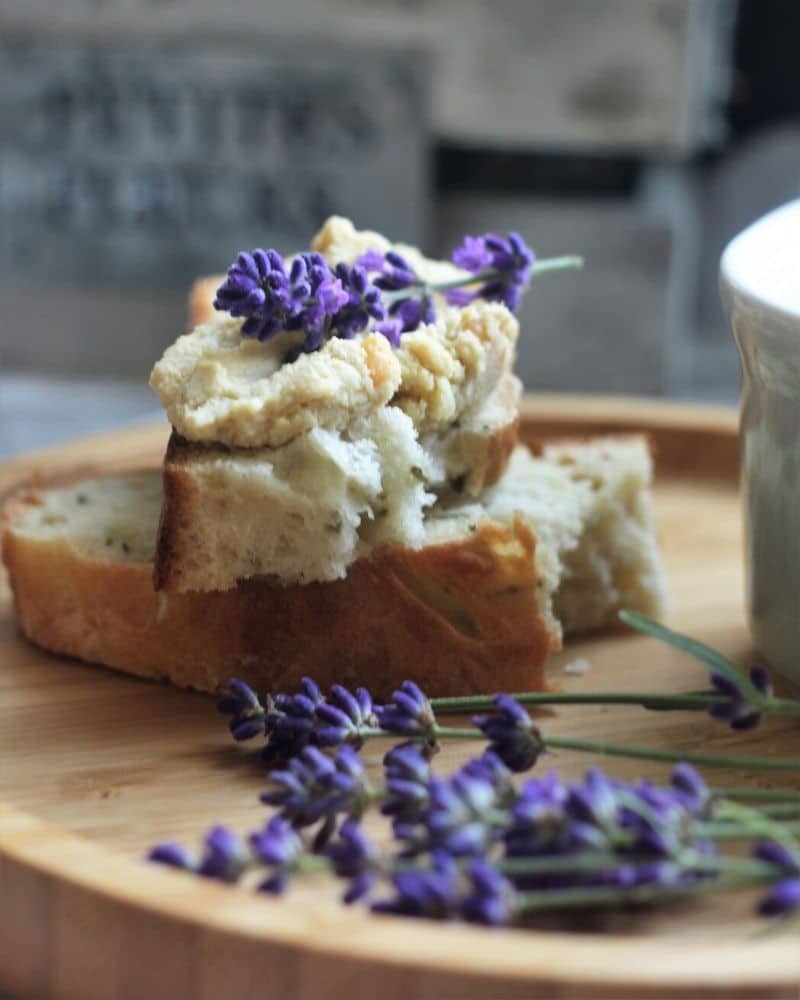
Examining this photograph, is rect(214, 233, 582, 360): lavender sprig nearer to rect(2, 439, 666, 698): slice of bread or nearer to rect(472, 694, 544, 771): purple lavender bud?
rect(2, 439, 666, 698): slice of bread

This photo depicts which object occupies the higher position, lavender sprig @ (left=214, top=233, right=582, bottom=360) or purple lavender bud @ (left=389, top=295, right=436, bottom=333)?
lavender sprig @ (left=214, top=233, right=582, bottom=360)

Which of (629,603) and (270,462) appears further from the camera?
(629,603)

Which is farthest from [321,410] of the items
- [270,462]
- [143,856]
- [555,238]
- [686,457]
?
[555,238]

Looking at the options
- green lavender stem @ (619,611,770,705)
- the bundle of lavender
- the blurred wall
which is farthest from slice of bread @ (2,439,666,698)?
the blurred wall

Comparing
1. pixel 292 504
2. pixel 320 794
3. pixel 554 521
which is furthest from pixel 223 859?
pixel 554 521

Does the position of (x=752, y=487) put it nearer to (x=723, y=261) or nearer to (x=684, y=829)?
(x=723, y=261)

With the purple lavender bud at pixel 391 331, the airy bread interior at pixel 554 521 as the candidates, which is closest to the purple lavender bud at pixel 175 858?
the airy bread interior at pixel 554 521

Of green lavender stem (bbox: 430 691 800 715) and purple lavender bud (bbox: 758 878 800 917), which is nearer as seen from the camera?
purple lavender bud (bbox: 758 878 800 917)
